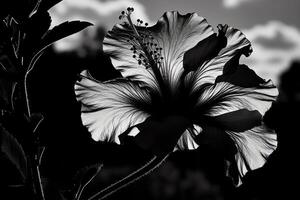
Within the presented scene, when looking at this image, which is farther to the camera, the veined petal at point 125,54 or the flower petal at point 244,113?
the veined petal at point 125,54

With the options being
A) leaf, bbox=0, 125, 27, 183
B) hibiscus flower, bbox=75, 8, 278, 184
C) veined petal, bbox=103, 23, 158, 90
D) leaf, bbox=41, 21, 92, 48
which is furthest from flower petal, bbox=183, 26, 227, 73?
leaf, bbox=0, 125, 27, 183

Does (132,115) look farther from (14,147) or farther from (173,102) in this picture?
(14,147)

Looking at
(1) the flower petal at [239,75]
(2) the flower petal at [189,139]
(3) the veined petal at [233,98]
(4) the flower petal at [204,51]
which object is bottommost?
(2) the flower petal at [189,139]

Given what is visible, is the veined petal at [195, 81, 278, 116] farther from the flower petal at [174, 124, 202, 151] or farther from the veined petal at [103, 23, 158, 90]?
the veined petal at [103, 23, 158, 90]

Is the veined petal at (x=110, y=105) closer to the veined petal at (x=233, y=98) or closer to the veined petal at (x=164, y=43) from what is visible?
the veined petal at (x=164, y=43)

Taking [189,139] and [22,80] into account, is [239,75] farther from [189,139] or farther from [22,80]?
[22,80]

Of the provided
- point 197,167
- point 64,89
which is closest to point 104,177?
point 197,167

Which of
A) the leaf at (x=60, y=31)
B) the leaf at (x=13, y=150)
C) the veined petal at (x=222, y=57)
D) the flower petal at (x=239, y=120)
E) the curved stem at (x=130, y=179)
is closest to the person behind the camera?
the leaf at (x=13, y=150)

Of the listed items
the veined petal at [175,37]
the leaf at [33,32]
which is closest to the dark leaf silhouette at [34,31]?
the leaf at [33,32]
